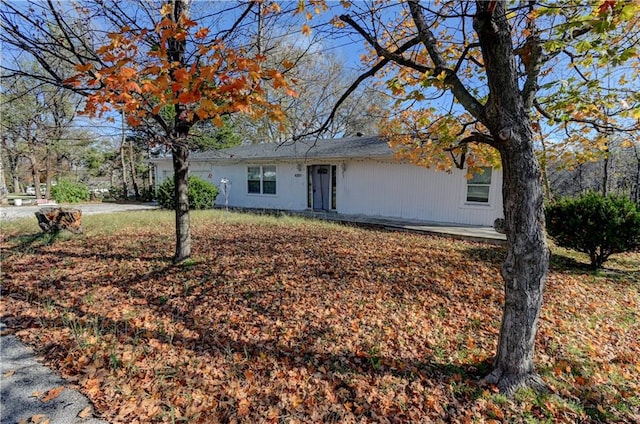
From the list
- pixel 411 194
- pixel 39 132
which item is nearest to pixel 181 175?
pixel 411 194

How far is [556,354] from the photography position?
325 centimetres

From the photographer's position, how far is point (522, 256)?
2502 millimetres

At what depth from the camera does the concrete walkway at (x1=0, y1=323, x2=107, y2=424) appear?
2.22m

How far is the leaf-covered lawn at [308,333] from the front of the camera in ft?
8.15

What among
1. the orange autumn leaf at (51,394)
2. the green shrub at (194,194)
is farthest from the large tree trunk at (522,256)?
the green shrub at (194,194)

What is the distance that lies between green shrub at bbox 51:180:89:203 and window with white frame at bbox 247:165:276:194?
12928mm

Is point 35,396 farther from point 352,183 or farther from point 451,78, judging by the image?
point 352,183

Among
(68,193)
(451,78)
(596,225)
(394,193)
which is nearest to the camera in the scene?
(451,78)

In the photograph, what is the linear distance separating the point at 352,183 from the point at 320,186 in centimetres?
178

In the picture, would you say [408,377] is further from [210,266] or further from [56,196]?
[56,196]

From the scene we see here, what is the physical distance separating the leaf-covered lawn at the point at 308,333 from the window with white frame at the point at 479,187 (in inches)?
158

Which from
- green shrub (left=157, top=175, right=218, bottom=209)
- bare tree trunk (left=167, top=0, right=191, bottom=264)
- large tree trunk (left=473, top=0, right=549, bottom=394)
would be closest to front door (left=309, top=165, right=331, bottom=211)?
green shrub (left=157, top=175, right=218, bottom=209)

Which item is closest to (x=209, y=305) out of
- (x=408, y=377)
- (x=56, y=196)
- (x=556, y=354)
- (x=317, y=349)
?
(x=317, y=349)

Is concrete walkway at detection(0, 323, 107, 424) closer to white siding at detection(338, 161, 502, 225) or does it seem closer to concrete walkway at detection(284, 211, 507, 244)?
concrete walkway at detection(284, 211, 507, 244)
